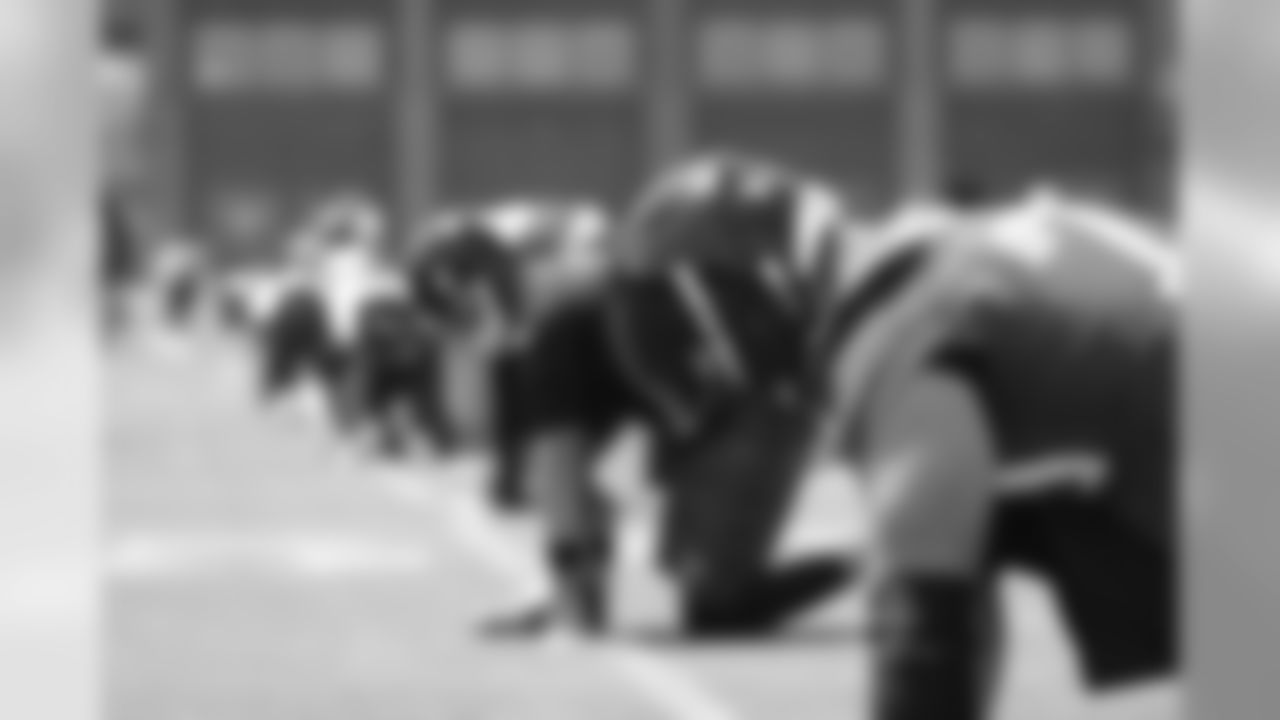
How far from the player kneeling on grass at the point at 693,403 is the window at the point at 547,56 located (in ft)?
260

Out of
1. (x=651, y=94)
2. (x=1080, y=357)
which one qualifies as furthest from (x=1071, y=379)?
(x=651, y=94)

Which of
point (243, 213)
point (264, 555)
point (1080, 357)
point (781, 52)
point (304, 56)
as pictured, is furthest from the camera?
point (243, 213)

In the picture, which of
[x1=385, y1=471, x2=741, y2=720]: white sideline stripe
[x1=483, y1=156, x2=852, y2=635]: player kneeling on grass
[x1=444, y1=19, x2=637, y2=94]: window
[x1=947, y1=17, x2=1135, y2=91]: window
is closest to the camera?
[x1=385, y1=471, x2=741, y2=720]: white sideline stripe

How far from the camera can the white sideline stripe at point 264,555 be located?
14.5 m

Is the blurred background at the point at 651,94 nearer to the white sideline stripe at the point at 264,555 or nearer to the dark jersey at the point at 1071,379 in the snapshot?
the white sideline stripe at the point at 264,555

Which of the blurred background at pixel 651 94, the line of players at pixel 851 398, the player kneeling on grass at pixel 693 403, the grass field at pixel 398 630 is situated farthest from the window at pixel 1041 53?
the player kneeling on grass at pixel 693 403

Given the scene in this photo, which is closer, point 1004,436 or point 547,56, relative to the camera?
point 1004,436

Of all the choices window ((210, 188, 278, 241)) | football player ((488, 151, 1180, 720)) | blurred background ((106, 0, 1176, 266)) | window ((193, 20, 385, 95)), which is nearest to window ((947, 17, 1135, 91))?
blurred background ((106, 0, 1176, 266))

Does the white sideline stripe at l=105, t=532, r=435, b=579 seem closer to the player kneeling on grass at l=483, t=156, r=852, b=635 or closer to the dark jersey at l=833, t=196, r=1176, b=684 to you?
the player kneeling on grass at l=483, t=156, r=852, b=635

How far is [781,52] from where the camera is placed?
91.3 m

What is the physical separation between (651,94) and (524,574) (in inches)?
3076

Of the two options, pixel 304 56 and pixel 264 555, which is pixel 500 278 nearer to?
pixel 264 555

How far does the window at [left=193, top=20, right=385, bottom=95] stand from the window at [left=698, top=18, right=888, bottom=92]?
8.73m

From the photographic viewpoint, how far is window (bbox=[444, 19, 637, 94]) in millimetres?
91562
